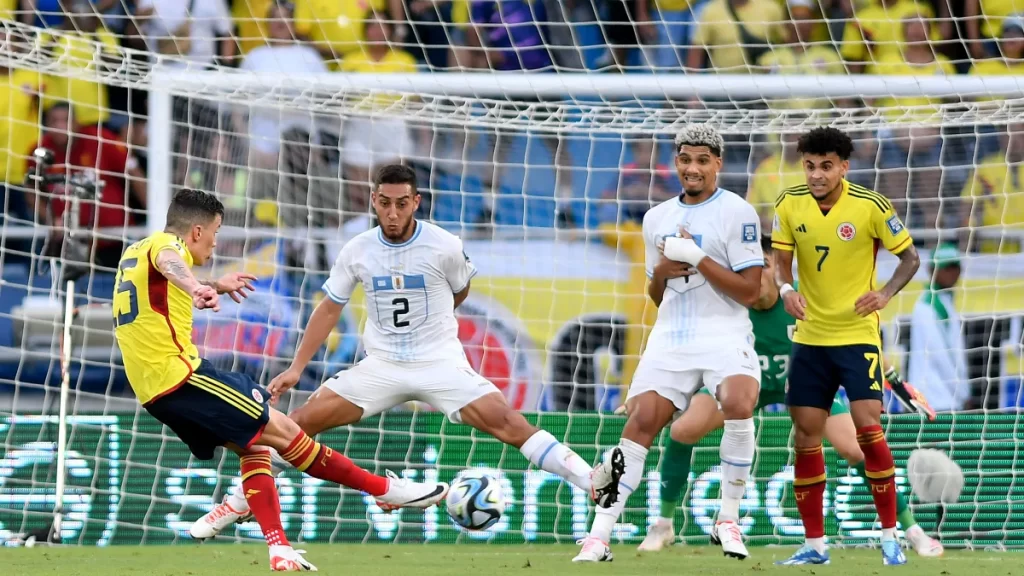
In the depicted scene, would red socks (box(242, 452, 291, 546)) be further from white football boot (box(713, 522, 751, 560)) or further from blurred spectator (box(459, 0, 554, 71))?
blurred spectator (box(459, 0, 554, 71))

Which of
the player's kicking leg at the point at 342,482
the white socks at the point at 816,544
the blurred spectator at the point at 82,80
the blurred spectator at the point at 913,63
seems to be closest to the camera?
the player's kicking leg at the point at 342,482

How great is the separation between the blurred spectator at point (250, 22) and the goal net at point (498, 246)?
0.57 metres

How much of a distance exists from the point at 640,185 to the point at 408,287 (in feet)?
12.7

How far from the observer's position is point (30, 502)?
8180 mm

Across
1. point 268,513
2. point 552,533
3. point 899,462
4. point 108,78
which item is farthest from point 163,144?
point 899,462

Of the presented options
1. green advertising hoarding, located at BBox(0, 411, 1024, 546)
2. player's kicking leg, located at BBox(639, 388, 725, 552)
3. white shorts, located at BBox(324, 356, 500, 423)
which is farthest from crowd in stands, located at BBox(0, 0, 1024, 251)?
white shorts, located at BBox(324, 356, 500, 423)

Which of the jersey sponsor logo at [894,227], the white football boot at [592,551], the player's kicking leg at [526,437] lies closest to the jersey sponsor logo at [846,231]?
the jersey sponsor logo at [894,227]

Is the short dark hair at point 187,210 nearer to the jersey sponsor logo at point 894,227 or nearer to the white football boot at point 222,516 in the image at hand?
the white football boot at point 222,516

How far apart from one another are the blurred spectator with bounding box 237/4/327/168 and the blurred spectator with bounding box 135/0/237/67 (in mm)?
269

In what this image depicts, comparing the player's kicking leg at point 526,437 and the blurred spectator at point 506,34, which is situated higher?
the blurred spectator at point 506,34

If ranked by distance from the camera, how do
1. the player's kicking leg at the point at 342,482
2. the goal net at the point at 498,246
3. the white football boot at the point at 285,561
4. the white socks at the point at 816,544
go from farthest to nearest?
the goal net at the point at 498,246 → the white socks at the point at 816,544 → the player's kicking leg at the point at 342,482 → the white football boot at the point at 285,561

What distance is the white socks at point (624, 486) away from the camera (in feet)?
21.6

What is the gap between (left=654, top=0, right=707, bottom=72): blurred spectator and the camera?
10.6 meters

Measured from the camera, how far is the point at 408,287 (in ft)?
23.1
